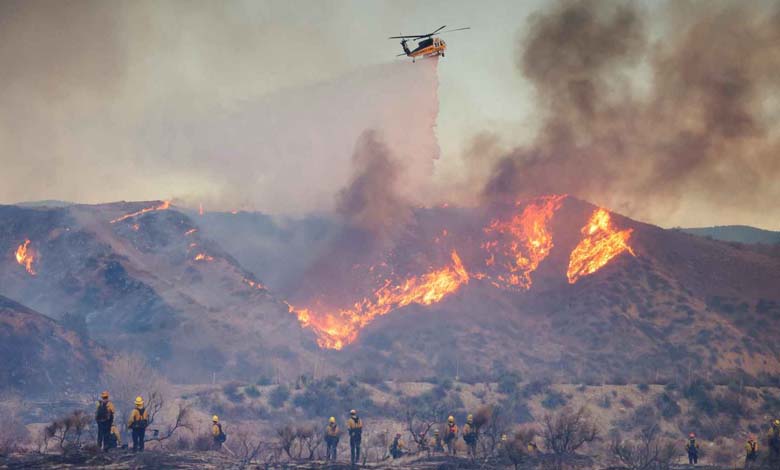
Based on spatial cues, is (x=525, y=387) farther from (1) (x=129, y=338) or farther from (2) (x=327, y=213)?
(2) (x=327, y=213)

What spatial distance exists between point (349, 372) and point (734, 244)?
2850 inches

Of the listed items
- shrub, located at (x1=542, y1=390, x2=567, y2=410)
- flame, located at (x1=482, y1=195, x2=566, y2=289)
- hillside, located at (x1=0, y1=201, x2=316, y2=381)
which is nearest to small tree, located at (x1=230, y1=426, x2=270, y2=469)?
shrub, located at (x1=542, y1=390, x2=567, y2=410)

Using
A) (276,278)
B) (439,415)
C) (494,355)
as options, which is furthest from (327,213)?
(439,415)

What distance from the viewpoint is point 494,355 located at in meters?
112

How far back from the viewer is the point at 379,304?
125812 millimetres

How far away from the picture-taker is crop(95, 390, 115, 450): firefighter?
40.6 metres

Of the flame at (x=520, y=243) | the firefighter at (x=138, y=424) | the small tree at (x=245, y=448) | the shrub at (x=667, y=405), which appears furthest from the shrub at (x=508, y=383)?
the firefighter at (x=138, y=424)

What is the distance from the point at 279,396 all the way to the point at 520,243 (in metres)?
63.8

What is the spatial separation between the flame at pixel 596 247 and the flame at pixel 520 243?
5526 millimetres

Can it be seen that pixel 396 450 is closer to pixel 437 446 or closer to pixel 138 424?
pixel 437 446

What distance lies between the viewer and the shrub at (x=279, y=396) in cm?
8119

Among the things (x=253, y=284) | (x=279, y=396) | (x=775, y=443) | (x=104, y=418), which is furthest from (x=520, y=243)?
(x=104, y=418)

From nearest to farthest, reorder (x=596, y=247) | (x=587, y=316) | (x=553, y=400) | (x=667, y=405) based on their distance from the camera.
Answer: (x=667, y=405) < (x=553, y=400) < (x=587, y=316) < (x=596, y=247)

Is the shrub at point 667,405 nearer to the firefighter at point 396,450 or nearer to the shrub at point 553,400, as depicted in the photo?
the shrub at point 553,400
